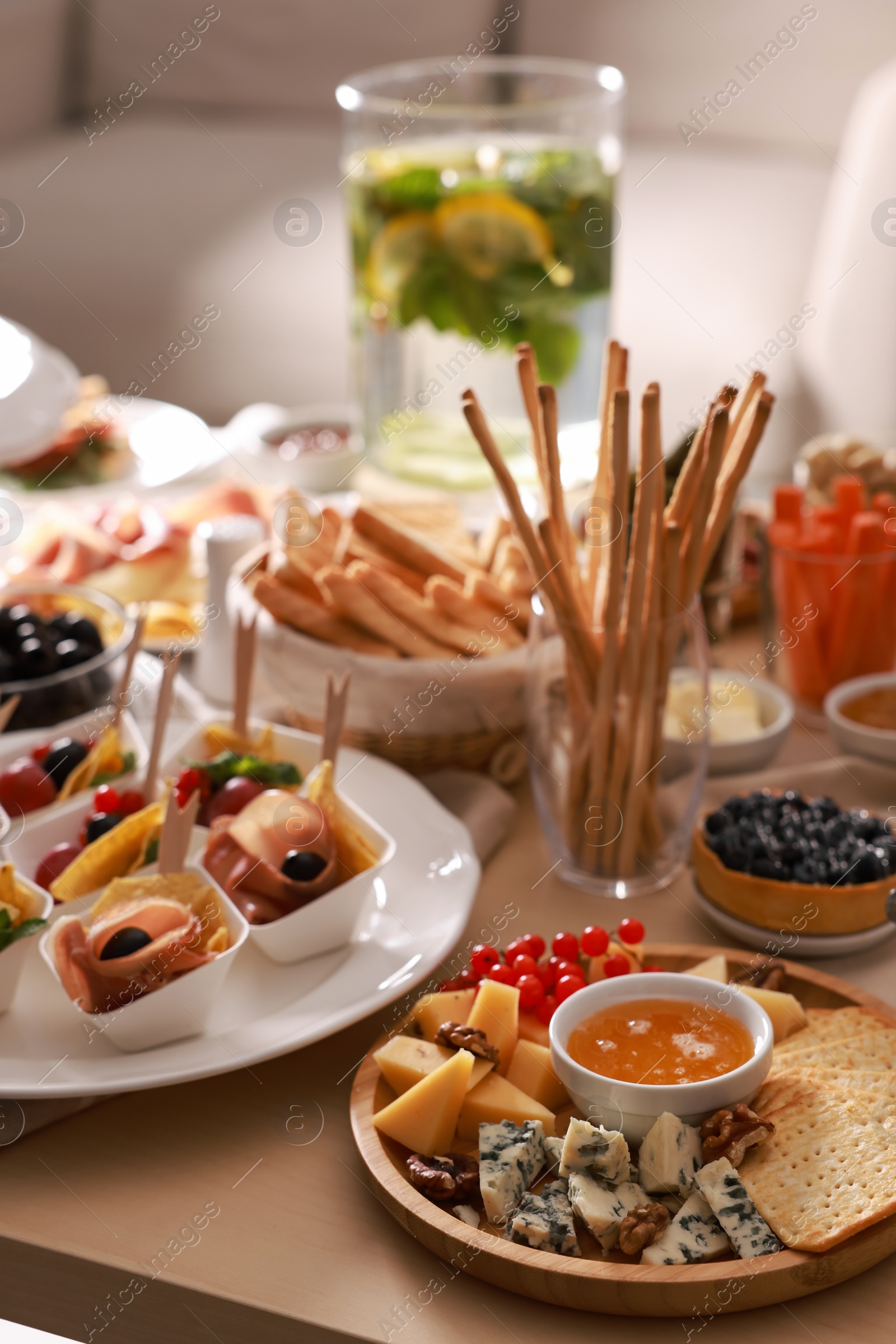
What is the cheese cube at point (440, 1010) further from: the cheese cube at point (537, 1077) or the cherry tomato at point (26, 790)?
the cherry tomato at point (26, 790)

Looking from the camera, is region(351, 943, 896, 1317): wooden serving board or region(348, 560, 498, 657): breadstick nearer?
region(351, 943, 896, 1317): wooden serving board

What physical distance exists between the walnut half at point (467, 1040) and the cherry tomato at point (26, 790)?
15.5 inches

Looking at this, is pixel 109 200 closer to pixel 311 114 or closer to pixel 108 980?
pixel 311 114

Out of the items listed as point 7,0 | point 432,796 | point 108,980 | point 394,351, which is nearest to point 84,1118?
point 108,980

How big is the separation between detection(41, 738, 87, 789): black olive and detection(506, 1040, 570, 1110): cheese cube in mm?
433

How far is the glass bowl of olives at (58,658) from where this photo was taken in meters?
1.10

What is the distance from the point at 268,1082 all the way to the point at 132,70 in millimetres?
2915

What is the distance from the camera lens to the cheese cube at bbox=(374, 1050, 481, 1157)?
690 mm

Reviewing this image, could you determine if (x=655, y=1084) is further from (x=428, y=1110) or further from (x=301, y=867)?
(x=301, y=867)

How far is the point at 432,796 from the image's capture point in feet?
3.45

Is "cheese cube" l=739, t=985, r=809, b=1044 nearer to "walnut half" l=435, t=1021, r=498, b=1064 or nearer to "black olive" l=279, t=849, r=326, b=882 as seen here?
"walnut half" l=435, t=1021, r=498, b=1064

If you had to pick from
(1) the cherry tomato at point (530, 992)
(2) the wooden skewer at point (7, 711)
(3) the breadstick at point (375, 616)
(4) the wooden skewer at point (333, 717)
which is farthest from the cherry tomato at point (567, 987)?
(2) the wooden skewer at point (7, 711)

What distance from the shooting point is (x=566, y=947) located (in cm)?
82

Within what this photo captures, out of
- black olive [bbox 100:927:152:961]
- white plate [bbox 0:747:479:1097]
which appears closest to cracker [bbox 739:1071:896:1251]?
white plate [bbox 0:747:479:1097]
